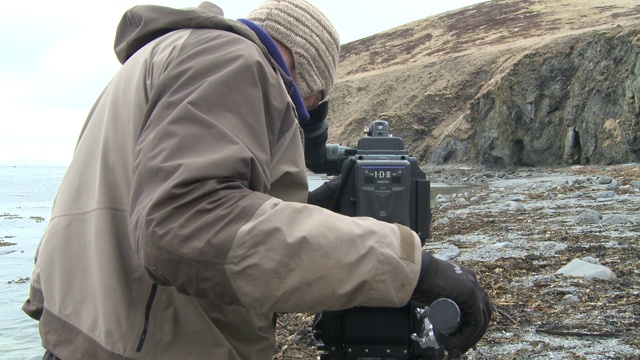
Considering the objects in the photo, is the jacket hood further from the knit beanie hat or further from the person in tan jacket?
the knit beanie hat

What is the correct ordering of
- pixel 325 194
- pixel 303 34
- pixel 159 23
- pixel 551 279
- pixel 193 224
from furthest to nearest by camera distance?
pixel 551 279 < pixel 325 194 < pixel 303 34 < pixel 159 23 < pixel 193 224

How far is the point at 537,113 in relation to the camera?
25062mm

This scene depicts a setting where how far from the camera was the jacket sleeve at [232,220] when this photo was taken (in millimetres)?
1104

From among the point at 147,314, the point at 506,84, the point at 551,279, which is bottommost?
the point at 506,84

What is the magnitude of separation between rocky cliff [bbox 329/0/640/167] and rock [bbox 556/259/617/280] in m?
16.2

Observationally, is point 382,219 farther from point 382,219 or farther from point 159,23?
point 159,23

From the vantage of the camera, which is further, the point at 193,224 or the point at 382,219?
the point at 382,219

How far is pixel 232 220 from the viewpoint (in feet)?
3.67

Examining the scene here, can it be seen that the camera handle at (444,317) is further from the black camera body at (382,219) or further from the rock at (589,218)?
the rock at (589,218)

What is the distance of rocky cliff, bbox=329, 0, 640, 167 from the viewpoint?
21.3 m

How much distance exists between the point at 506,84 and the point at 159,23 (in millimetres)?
26647

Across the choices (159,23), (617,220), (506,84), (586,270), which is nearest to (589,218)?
(617,220)

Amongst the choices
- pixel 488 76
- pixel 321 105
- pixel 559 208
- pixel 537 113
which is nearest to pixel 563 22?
pixel 488 76

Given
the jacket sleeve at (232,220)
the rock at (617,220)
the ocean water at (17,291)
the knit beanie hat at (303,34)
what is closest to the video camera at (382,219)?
the knit beanie hat at (303,34)
